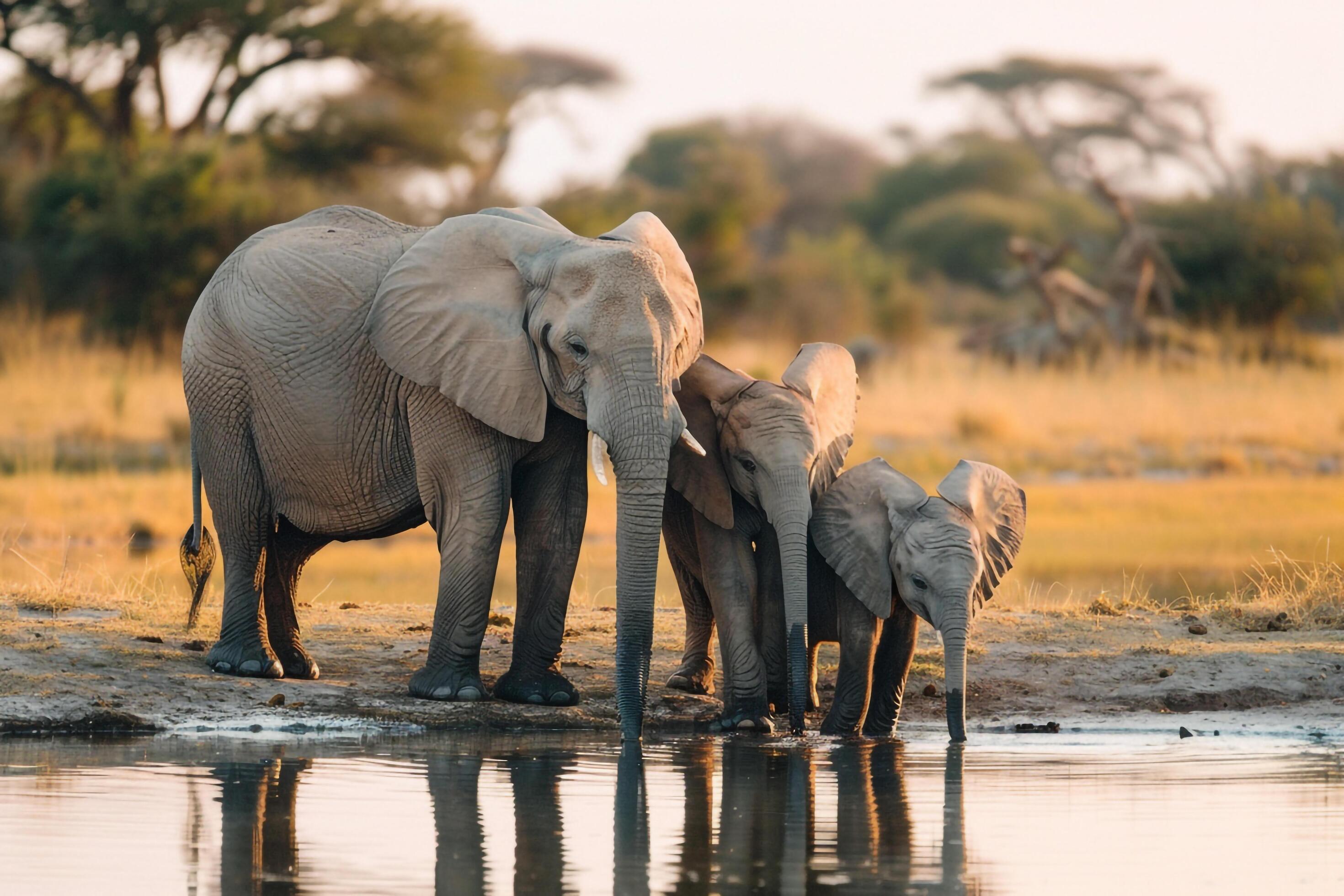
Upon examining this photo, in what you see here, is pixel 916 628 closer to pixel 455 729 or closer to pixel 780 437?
pixel 780 437

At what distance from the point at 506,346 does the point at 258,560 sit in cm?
173

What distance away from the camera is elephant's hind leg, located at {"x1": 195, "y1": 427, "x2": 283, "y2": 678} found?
8648 mm

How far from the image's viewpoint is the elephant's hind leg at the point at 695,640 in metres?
8.90

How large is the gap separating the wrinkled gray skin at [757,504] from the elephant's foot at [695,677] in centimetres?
48

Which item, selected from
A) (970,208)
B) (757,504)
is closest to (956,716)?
(757,504)

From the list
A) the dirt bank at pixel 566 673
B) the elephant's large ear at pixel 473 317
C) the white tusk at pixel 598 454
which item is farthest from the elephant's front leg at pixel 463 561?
the white tusk at pixel 598 454

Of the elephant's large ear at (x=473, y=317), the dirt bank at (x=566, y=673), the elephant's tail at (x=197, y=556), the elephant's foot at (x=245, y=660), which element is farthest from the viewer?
the elephant's tail at (x=197, y=556)

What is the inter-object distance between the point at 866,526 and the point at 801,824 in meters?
2.07

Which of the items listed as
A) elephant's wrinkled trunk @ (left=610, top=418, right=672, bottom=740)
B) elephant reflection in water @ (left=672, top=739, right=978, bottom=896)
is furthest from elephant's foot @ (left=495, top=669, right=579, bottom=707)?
elephant reflection in water @ (left=672, top=739, right=978, bottom=896)

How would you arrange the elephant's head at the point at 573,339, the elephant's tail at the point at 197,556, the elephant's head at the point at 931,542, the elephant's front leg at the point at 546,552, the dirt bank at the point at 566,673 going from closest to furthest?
the elephant's head at the point at 573,339, the elephant's head at the point at 931,542, the dirt bank at the point at 566,673, the elephant's front leg at the point at 546,552, the elephant's tail at the point at 197,556

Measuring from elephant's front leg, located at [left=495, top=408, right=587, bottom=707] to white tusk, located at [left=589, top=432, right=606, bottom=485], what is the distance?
2.00 ft

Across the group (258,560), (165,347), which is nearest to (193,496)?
(258,560)

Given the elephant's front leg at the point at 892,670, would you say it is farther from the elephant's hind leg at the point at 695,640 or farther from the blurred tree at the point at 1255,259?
the blurred tree at the point at 1255,259

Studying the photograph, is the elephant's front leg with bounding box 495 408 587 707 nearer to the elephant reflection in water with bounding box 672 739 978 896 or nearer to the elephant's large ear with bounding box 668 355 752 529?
the elephant's large ear with bounding box 668 355 752 529
